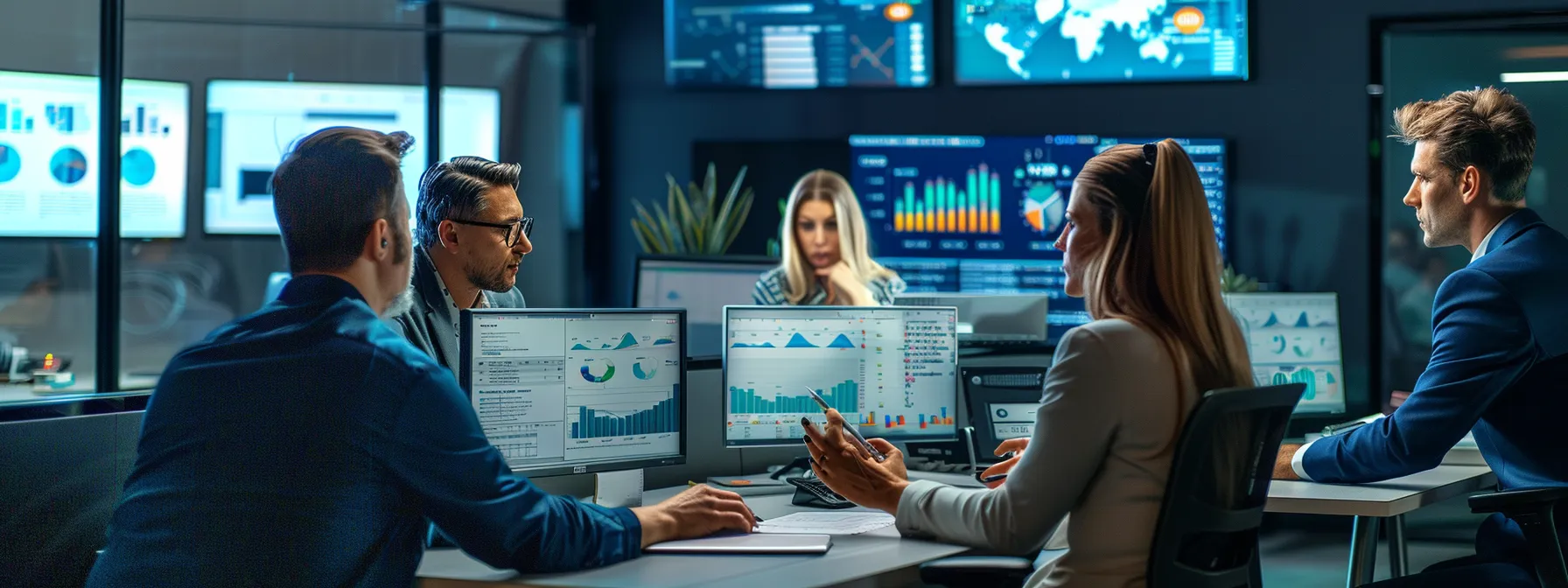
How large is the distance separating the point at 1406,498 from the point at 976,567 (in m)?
1.26

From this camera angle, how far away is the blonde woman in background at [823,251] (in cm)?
458

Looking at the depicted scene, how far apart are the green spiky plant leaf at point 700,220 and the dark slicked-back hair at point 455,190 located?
2933 mm

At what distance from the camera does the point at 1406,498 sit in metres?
2.75

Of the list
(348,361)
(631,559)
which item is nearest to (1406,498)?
(631,559)

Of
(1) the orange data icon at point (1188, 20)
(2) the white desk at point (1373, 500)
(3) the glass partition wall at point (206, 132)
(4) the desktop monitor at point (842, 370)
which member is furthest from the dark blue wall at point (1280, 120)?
(4) the desktop monitor at point (842, 370)

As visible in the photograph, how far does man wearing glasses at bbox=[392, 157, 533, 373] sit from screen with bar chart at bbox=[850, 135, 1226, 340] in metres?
3.25

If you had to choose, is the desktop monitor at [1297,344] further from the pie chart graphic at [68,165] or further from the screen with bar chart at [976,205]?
the pie chart graphic at [68,165]

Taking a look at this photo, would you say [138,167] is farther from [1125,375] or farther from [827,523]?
[1125,375]

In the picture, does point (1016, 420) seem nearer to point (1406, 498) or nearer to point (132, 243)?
point (1406, 498)

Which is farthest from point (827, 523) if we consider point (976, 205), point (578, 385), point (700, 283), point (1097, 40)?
point (1097, 40)

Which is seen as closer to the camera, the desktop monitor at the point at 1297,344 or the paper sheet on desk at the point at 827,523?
the paper sheet on desk at the point at 827,523

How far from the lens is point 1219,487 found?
189 centimetres

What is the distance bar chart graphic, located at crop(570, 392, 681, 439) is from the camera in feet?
8.20

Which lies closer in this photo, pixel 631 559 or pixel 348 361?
pixel 348 361
